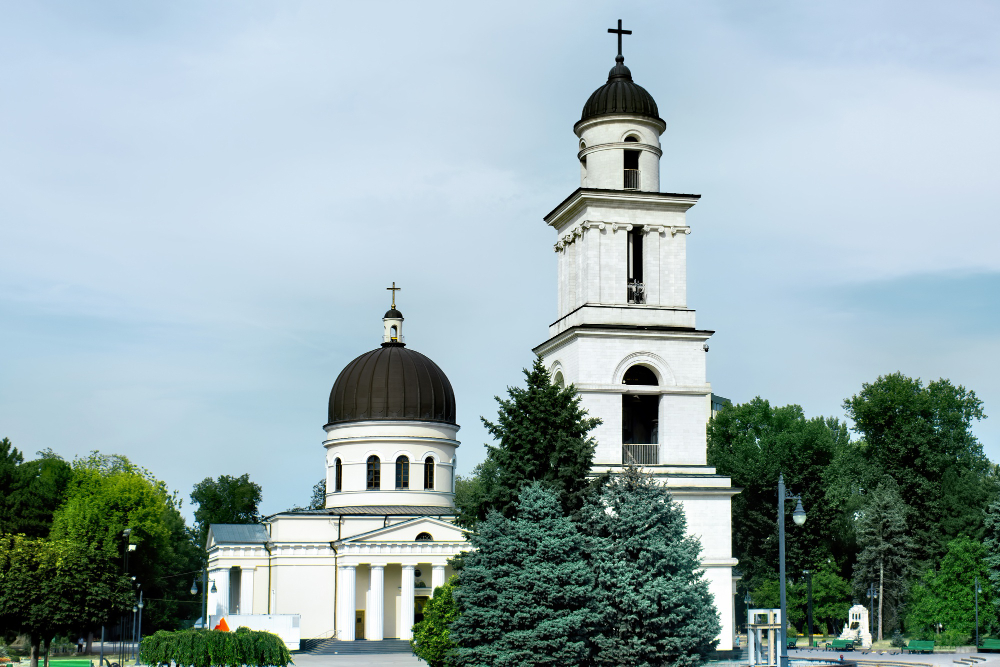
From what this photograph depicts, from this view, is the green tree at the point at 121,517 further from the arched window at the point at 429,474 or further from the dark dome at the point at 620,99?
the dark dome at the point at 620,99

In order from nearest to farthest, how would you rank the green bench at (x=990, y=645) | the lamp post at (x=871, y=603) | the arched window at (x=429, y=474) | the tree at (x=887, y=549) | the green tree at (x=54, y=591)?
the green tree at (x=54, y=591)
the green bench at (x=990, y=645)
the tree at (x=887, y=549)
the lamp post at (x=871, y=603)
the arched window at (x=429, y=474)

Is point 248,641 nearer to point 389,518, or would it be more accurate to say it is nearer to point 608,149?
point 608,149

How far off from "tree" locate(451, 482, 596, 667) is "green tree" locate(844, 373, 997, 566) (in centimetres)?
3627

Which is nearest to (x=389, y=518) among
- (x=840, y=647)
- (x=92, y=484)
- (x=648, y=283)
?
(x=92, y=484)

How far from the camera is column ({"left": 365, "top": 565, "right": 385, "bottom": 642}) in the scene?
58.7m

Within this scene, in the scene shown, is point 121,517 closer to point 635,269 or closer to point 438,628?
point 438,628

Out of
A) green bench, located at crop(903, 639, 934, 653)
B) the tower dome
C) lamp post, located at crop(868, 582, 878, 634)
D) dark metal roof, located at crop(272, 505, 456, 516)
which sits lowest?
green bench, located at crop(903, 639, 934, 653)

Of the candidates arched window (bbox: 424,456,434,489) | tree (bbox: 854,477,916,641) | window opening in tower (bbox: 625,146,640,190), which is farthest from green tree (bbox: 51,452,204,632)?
tree (bbox: 854,477,916,641)

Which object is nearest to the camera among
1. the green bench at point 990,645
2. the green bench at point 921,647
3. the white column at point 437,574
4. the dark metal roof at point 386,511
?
the green bench at point 990,645

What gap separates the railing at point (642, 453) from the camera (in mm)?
38812

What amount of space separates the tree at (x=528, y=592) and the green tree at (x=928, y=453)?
3627cm

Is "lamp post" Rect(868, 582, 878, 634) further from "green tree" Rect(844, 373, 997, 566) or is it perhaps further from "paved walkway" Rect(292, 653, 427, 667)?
"paved walkway" Rect(292, 653, 427, 667)

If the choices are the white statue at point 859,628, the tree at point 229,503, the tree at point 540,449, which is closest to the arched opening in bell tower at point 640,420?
the tree at point 540,449

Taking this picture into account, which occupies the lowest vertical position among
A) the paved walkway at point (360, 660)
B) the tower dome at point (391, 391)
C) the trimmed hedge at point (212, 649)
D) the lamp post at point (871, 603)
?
the paved walkway at point (360, 660)
